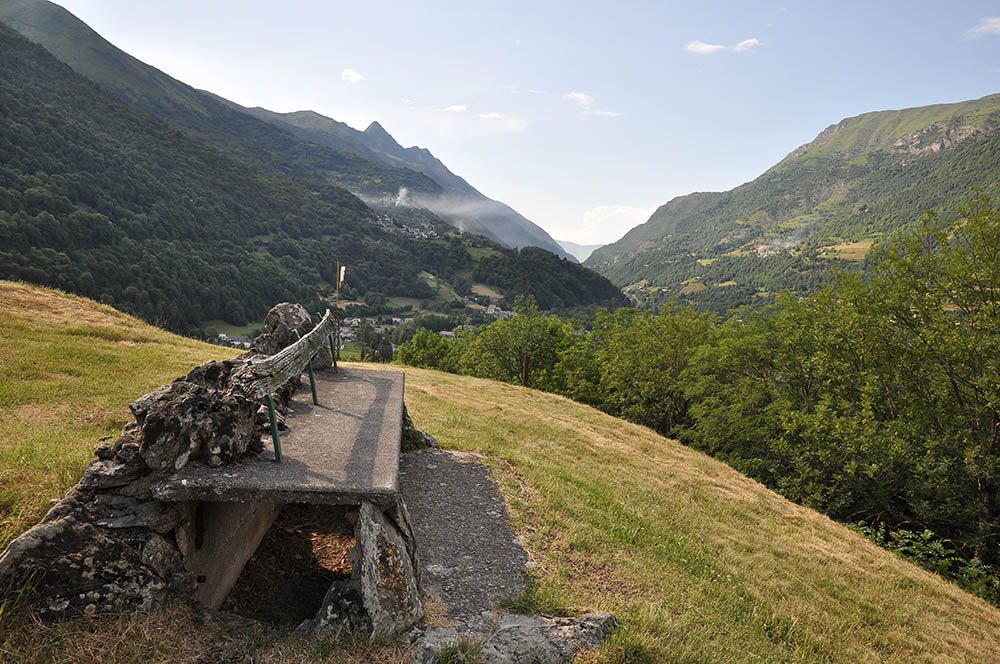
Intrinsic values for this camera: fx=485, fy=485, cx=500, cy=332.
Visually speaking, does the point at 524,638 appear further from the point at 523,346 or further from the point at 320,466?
the point at 523,346

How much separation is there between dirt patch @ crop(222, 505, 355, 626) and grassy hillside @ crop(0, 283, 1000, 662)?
4.17 feet

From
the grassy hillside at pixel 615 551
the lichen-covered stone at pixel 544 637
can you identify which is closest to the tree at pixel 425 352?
the grassy hillside at pixel 615 551

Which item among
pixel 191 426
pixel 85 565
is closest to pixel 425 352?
pixel 191 426

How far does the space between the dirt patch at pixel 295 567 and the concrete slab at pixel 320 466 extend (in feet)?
4.79

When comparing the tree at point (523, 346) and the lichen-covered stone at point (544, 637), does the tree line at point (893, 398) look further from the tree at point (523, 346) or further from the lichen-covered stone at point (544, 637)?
the tree at point (523, 346)

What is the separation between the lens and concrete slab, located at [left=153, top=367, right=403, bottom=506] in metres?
5.23

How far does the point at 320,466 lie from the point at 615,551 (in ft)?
16.8

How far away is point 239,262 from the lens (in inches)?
6629

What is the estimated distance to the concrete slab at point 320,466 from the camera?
17.1 ft

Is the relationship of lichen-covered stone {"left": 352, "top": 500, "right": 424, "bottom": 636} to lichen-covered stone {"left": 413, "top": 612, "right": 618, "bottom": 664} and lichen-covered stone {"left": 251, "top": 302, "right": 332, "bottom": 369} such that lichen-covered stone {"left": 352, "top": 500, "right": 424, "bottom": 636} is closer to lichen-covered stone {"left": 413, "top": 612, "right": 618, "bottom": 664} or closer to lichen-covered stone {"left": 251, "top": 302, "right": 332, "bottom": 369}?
lichen-covered stone {"left": 413, "top": 612, "right": 618, "bottom": 664}

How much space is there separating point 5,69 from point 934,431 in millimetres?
284521

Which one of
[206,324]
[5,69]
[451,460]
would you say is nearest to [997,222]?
[451,460]

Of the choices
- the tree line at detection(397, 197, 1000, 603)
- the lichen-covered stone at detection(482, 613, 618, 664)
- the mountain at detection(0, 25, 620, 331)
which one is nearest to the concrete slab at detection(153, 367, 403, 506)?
the lichen-covered stone at detection(482, 613, 618, 664)

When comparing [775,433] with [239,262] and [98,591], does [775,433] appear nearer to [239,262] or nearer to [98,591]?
[98,591]
